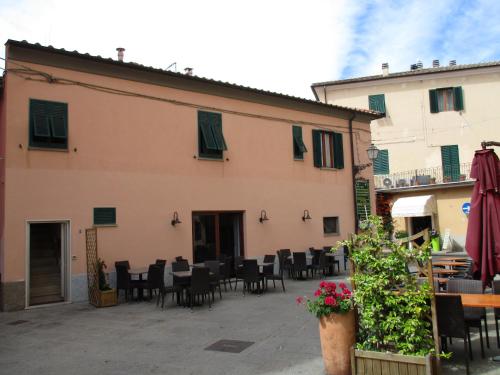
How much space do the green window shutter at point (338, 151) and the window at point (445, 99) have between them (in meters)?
11.7

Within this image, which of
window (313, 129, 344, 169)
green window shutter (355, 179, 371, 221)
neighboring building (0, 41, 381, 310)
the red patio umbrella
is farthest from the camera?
green window shutter (355, 179, 371, 221)

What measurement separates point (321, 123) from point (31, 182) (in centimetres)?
1047

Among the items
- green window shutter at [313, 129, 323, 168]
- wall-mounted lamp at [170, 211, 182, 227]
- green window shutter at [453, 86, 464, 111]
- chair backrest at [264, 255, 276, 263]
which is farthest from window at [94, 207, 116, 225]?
green window shutter at [453, 86, 464, 111]

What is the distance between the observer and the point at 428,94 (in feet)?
85.0

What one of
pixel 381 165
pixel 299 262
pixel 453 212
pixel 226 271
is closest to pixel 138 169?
pixel 226 271

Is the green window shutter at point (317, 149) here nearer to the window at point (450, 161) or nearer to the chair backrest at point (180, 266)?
the chair backrest at point (180, 266)

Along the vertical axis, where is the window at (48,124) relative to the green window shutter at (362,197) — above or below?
above

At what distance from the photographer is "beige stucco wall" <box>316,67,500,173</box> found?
996 inches

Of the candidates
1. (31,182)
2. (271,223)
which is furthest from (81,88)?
(271,223)

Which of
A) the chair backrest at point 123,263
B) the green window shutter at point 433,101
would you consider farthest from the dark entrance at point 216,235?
the green window shutter at point 433,101

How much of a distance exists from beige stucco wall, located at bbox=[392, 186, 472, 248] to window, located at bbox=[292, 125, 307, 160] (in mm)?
12042

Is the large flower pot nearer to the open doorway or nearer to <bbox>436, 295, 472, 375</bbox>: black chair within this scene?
<bbox>436, 295, 472, 375</bbox>: black chair

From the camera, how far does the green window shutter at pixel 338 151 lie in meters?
16.9

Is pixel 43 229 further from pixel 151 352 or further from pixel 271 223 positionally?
pixel 271 223
